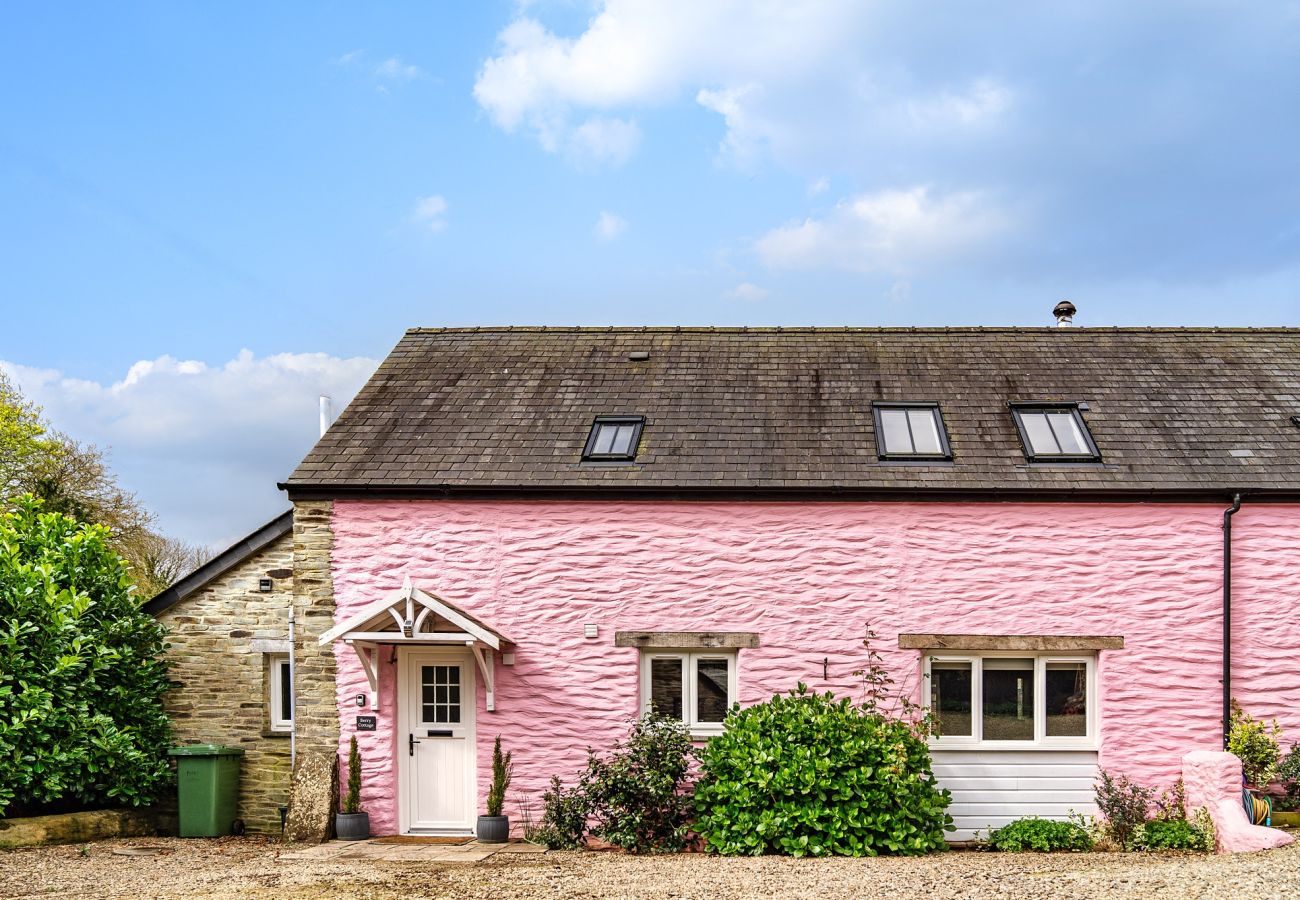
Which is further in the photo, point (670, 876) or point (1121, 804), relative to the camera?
point (1121, 804)

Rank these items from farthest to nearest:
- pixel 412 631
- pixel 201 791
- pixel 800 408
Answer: pixel 800 408, pixel 201 791, pixel 412 631

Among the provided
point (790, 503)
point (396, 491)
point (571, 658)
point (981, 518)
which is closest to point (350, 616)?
point (396, 491)

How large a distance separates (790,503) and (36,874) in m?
8.56

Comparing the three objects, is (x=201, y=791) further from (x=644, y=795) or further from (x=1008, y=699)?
(x=1008, y=699)

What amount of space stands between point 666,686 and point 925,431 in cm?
451

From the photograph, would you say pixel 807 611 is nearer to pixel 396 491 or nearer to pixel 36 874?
pixel 396 491

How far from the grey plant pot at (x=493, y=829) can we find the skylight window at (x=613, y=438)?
4279 mm

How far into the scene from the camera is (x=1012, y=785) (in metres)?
11.8

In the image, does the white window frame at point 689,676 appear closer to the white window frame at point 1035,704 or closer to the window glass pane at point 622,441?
the white window frame at point 1035,704

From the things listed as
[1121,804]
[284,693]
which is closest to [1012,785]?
[1121,804]

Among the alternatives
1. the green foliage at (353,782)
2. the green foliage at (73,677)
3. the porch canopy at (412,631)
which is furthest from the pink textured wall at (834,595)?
the green foliage at (73,677)

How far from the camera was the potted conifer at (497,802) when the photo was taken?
11695 mm

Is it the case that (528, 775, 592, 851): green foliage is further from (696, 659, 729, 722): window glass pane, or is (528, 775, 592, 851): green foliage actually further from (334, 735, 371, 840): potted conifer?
(334, 735, 371, 840): potted conifer

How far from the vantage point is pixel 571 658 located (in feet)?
39.7
